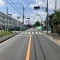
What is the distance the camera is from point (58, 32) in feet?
130

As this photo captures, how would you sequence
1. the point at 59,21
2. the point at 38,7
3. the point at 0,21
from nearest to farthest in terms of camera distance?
the point at 59,21, the point at 38,7, the point at 0,21

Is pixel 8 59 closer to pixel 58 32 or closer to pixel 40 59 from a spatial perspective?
pixel 40 59

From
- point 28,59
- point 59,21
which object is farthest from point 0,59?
point 59,21

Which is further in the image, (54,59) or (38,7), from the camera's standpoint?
(38,7)

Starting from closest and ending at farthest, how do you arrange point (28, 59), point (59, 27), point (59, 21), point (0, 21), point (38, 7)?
point (28, 59)
point (59, 27)
point (59, 21)
point (38, 7)
point (0, 21)

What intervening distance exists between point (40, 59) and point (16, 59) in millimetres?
1386

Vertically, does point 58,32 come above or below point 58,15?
below

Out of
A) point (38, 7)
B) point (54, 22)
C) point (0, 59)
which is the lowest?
point (0, 59)

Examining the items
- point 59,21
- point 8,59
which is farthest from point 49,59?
point 59,21

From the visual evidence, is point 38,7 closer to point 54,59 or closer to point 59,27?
point 59,27

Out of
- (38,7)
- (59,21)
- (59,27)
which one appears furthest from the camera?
(38,7)

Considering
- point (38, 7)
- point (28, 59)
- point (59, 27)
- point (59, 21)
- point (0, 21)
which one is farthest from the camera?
point (0, 21)

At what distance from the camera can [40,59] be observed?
11.8 metres

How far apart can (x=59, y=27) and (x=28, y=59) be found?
88.8 feet
